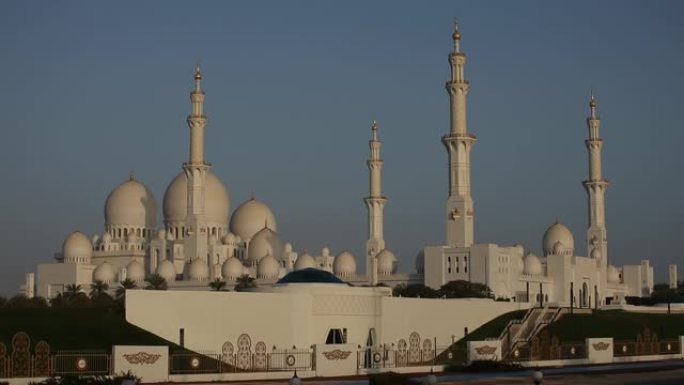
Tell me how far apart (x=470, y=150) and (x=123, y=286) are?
28.0m

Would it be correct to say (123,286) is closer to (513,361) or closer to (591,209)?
(591,209)

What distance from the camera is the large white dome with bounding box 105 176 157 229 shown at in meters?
98.8

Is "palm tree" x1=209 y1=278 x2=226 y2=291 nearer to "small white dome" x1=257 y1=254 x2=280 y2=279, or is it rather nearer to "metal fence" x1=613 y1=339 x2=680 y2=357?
"small white dome" x1=257 y1=254 x2=280 y2=279

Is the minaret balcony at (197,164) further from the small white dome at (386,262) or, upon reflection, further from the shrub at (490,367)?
the shrub at (490,367)

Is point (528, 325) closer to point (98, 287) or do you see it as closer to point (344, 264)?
point (344, 264)

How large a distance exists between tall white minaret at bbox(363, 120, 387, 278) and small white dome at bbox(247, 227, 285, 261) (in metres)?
8.51

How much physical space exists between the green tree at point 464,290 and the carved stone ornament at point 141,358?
155 feet

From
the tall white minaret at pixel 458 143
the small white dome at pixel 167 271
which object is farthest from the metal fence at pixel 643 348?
the small white dome at pixel 167 271

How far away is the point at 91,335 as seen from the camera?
41.1 m

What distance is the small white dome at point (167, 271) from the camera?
9069 cm

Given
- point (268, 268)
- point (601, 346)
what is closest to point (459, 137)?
point (268, 268)

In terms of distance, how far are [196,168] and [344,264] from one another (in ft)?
50.7

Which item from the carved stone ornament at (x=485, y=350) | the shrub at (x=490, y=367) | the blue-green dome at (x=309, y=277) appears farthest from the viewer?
the blue-green dome at (x=309, y=277)

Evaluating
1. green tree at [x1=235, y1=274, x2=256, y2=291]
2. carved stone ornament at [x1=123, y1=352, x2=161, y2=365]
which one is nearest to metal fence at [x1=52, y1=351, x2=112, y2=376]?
carved stone ornament at [x1=123, y1=352, x2=161, y2=365]
